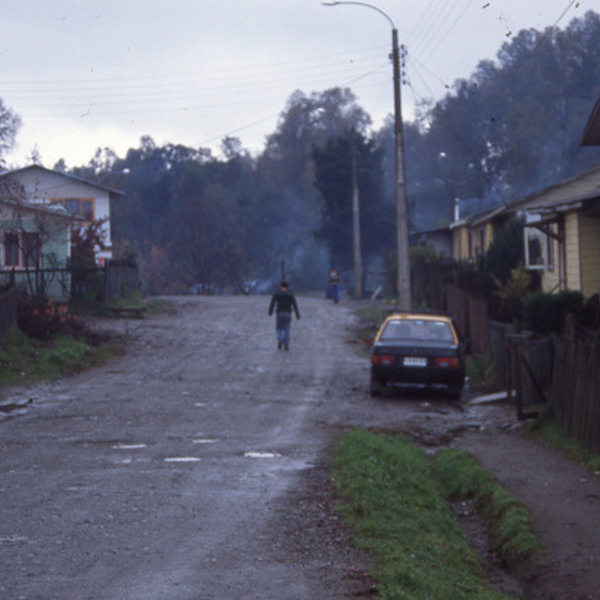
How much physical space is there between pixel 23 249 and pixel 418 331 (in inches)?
650

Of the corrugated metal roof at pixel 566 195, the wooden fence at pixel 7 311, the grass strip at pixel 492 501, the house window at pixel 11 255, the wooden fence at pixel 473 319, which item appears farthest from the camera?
the house window at pixel 11 255

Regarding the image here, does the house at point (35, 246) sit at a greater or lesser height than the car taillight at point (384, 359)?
greater

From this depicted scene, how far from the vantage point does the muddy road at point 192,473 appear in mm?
6746

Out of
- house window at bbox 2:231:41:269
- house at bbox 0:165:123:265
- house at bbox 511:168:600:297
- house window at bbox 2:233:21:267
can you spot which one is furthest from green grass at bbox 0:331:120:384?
house at bbox 0:165:123:265

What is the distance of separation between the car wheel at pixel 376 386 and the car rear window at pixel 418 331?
2.49ft

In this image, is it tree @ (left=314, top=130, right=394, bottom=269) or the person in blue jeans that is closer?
the person in blue jeans

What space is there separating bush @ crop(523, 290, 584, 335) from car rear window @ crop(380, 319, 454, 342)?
1892 millimetres

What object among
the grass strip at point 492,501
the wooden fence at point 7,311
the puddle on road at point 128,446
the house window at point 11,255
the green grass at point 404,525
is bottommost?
the grass strip at point 492,501

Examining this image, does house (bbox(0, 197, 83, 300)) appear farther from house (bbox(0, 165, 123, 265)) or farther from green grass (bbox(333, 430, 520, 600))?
green grass (bbox(333, 430, 520, 600))

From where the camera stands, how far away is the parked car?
19000mm

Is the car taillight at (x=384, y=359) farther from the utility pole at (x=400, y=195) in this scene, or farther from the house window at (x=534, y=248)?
the house window at (x=534, y=248)

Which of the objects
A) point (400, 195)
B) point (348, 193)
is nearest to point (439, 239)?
point (348, 193)

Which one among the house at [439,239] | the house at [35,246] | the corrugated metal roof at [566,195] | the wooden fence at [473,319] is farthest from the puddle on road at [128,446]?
the house at [439,239]

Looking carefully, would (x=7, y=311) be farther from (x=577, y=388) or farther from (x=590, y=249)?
(x=577, y=388)
